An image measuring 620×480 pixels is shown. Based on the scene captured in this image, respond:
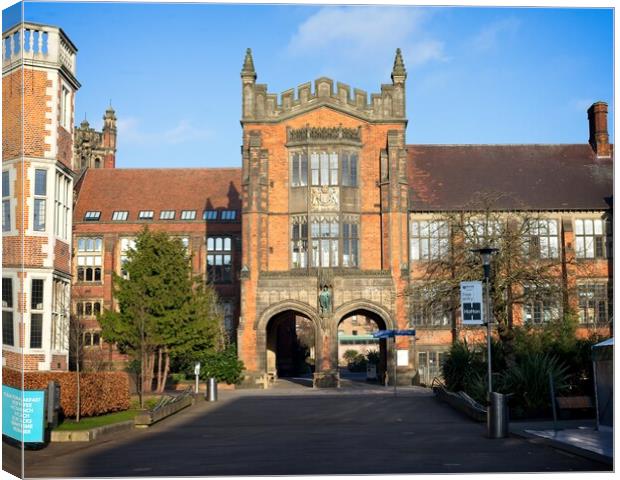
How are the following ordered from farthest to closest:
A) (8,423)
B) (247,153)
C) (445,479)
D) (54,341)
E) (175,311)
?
(247,153) → (175,311) → (54,341) → (8,423) → (445,479)

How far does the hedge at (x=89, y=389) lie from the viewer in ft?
65.2

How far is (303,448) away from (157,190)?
47535mm

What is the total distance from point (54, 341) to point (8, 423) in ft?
10.9

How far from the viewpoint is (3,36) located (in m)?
16.9

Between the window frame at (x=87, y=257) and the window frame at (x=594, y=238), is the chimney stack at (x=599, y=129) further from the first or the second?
the window frame at (x=87, y=257)

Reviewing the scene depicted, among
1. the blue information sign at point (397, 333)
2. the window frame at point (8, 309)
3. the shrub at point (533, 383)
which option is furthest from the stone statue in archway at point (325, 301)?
the window frame at point (8, 309)

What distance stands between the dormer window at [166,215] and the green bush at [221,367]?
19909mm

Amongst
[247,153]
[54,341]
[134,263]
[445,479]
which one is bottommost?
[445,479]

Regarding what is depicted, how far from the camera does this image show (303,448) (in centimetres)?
1877

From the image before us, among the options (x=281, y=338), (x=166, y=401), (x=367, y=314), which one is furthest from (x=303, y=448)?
(x=281, y=338)

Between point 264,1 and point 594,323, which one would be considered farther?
point 594,323

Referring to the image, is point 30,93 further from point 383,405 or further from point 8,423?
point 383,405

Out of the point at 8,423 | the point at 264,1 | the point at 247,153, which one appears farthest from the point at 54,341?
the point at 247,153

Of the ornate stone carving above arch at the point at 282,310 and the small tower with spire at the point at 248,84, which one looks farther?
the small tower with spire at the point at 248,84
